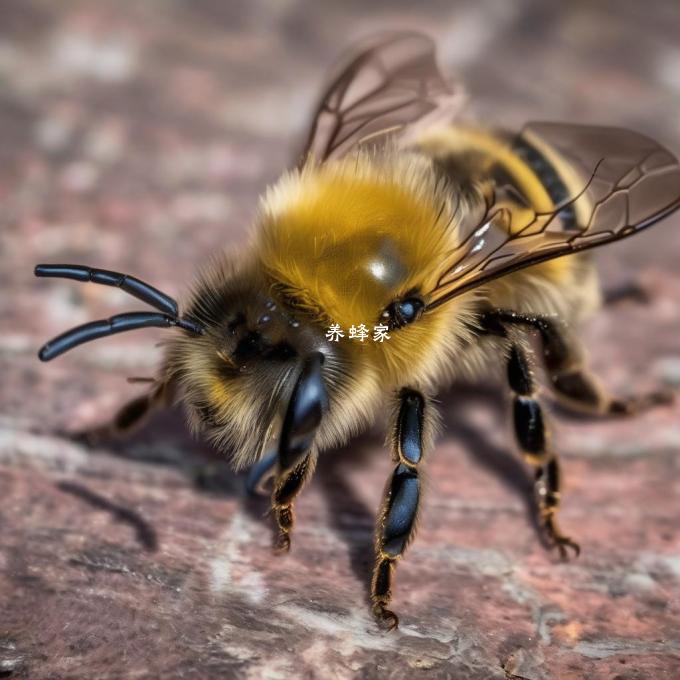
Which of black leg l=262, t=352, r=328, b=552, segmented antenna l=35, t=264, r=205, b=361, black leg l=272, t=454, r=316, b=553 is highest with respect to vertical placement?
segmented antenna l=35, t=264, r=205, b=361

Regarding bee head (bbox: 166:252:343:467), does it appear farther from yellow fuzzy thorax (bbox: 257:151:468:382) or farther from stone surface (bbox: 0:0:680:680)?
stone surface (bbox: 0:0:680:680)

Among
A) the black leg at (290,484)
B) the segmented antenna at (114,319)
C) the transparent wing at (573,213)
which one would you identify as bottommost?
the black leg at (290,484)

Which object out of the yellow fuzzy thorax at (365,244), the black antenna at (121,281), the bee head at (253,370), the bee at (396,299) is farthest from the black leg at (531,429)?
the black antenna at (121,281)

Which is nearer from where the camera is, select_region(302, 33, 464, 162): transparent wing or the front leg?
the front leg

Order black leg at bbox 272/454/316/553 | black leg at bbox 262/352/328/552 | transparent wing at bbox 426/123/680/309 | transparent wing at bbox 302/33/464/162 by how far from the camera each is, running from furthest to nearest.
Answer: transparent wing at bbox 302/33/464/162 → transparent wing at bbox 426/123/680/309 → black leg at bbox 272/454/316/553 → black leg at bbox 262/352/328/552

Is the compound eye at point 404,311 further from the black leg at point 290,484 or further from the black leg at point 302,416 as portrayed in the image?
the black leg at point 290,484

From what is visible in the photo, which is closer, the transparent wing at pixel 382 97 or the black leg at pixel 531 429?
the black leg at pixel 531 429

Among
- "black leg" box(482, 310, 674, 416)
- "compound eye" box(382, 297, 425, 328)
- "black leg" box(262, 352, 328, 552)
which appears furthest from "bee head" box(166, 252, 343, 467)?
"black leg" box(482, 310, 674, 416)

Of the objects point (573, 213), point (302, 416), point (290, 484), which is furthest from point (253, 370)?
point (573, 213)
